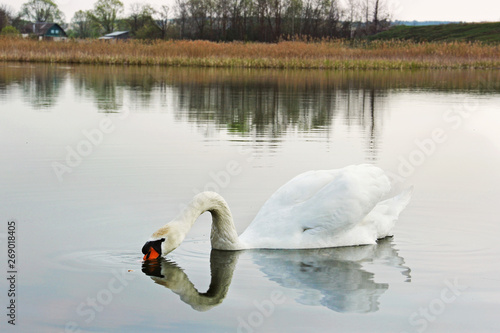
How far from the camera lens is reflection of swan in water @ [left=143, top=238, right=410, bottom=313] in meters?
5.61

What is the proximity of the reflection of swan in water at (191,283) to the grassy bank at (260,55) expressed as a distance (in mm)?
34001

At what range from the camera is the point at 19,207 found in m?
8.01

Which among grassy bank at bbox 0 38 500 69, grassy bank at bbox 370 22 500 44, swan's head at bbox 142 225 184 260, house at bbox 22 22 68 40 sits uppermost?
house at bbox 22 22 68 40

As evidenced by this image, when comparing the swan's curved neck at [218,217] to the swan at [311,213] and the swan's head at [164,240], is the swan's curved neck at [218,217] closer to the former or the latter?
the swan at [311,213]

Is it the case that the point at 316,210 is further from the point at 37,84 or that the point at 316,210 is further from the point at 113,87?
the point at 37,84

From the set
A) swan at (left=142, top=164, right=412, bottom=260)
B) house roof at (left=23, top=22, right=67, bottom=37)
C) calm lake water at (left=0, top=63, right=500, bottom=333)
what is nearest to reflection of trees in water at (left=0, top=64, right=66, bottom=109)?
calm lake water at (left=0, top=63, right=500, bottom=333)

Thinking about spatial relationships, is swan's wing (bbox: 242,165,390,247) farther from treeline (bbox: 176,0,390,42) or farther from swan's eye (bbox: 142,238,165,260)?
treeline (bbox: 176,0,390,42)

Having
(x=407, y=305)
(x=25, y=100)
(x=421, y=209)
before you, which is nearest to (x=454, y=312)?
(x=407, y=305)

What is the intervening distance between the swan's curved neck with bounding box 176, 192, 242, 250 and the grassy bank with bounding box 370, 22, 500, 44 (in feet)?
218

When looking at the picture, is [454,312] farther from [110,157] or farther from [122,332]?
[110,157]

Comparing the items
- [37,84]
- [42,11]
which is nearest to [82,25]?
[42,11]

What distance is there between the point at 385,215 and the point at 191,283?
2.53 meters

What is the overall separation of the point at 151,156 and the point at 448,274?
627cm

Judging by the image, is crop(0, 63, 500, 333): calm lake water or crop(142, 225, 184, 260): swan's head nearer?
crop(0, 63, 500, 333): calm lake water
